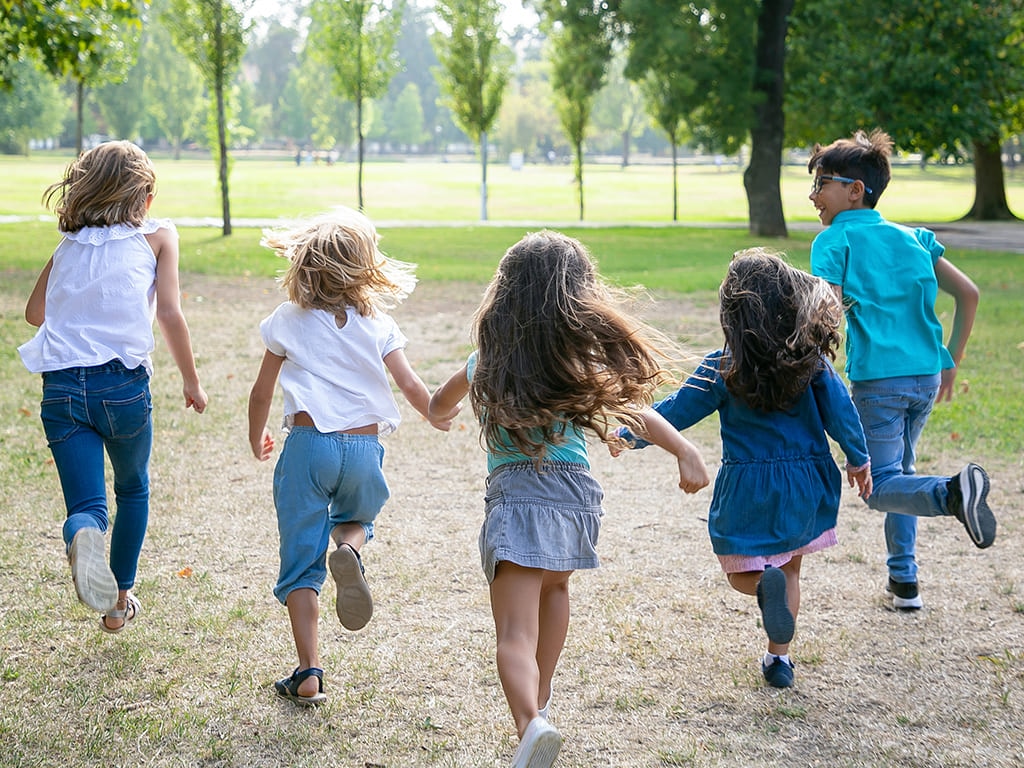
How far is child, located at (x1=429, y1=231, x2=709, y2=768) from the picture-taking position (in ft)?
10.5

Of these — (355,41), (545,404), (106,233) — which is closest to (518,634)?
(545,404)

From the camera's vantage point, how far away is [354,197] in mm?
45844

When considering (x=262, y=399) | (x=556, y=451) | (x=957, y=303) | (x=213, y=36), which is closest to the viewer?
(x=556, y=451)

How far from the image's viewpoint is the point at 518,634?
3166 millimetres

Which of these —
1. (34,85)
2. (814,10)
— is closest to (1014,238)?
(814,10)

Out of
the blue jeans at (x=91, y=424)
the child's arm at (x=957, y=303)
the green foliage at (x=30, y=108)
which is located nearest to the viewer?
the blue jeans at (x=91, y=424)

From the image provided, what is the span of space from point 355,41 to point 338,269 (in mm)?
29930

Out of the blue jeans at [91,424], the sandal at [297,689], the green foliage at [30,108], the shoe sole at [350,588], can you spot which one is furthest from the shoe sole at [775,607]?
the green foliage at [30,108]

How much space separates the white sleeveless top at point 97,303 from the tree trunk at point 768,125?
23.4 metres

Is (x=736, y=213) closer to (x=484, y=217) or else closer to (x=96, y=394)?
(x=484, y=217)

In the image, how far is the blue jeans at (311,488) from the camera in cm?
363

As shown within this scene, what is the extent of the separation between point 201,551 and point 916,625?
3.23m

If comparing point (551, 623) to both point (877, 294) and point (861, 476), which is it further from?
point (877, 294)

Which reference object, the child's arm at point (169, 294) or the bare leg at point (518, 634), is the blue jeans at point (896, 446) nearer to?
the bare leg at point (518, 634)
